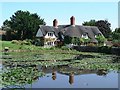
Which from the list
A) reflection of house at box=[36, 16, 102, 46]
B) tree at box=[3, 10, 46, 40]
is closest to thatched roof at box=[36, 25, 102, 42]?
reflection of house at box=[36, 16, 102, 46]

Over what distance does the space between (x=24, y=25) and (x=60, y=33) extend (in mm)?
10446

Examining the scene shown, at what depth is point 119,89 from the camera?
43.0ft

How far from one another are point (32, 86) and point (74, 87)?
198cm

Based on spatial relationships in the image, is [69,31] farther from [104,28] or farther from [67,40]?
[104,28]

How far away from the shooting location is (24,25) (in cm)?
6569

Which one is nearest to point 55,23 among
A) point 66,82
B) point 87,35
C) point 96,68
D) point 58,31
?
point 58,31

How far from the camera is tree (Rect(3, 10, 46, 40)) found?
64625mm

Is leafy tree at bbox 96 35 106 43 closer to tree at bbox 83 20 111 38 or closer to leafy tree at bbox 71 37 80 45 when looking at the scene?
leafy tree at bbox 71 37 80 45

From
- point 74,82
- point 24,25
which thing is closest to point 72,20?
point 24,25

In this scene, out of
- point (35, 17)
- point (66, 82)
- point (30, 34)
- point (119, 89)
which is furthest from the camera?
point (35, 17)

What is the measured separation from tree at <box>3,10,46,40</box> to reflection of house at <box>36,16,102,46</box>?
5311 mm

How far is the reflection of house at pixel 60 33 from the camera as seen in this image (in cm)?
5772

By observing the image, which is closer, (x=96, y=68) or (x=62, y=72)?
(x=62, y=72)

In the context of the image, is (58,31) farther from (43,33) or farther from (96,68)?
(96,68)
